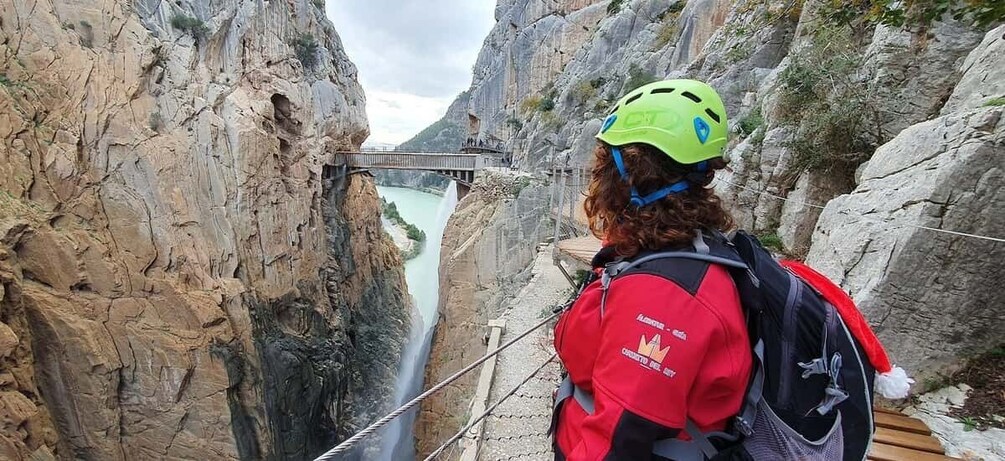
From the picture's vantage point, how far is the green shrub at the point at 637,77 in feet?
47.6

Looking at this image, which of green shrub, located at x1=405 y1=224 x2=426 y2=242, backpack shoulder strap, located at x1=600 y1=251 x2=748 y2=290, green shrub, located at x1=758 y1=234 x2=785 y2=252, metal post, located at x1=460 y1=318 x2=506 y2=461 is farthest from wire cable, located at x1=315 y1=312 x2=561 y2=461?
green shrub, located at x1=405 y1=224 x2=426 y2=242

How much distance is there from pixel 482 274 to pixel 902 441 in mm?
10155

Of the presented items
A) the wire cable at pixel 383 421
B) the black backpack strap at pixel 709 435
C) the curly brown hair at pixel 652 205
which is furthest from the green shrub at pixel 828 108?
the black backpack strap at pixel 709 435

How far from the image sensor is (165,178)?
499 inches

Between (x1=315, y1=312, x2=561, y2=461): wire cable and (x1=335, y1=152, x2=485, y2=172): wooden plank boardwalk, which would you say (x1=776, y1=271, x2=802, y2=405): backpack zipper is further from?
(x1=335, y1=152, x2=485, y2=172): wooden plank boardwalk

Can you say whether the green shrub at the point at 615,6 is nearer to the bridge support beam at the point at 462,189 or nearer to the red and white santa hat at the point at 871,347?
the bridge support beam at the point at 462,189

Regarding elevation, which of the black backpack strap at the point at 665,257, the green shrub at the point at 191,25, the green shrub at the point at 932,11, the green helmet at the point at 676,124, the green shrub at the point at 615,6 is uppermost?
the green shrub at the point at 615,6

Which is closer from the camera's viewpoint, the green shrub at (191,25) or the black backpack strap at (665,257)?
the black backpack strap at (665,257)

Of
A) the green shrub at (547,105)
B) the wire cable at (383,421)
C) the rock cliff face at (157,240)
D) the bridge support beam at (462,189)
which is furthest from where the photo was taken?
the green shrub at (547,105)

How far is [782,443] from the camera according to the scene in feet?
3.28

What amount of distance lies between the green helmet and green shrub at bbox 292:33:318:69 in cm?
2027

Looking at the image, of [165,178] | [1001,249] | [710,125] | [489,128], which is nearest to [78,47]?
[165,178]

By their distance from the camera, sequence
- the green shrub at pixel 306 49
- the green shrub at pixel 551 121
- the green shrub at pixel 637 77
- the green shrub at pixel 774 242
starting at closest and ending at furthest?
the green shrub at pixel 774 242, the green shrub at pixel 637 77, the green shrub at pixel 551 121, the green shrub at pixel 306 49

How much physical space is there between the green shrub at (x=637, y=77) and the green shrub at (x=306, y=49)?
43.5 feet
